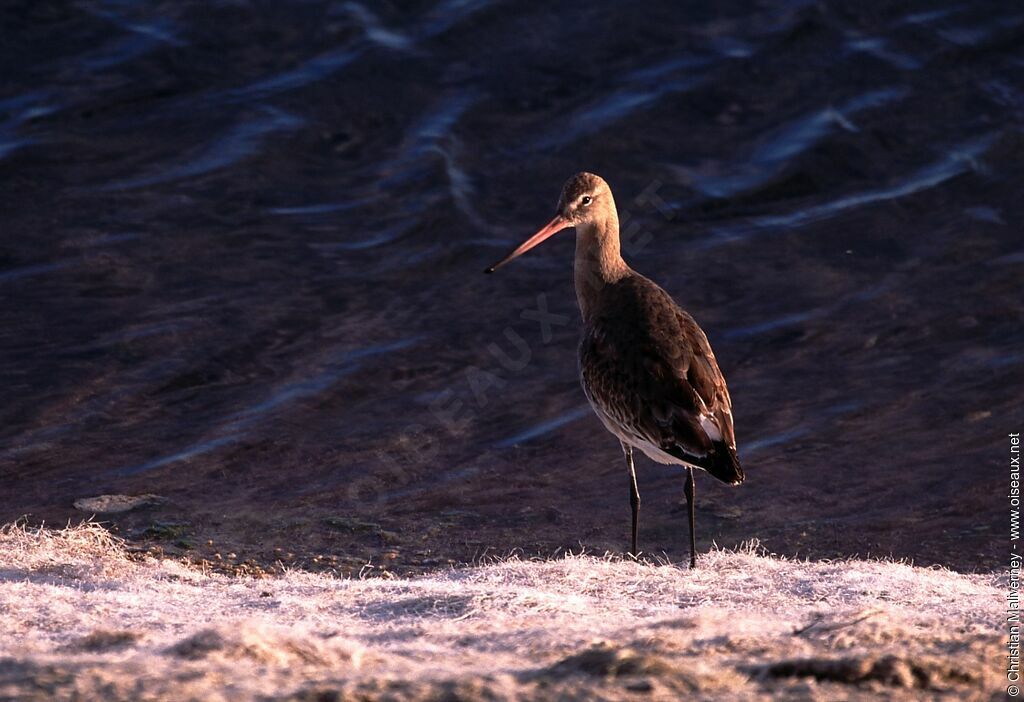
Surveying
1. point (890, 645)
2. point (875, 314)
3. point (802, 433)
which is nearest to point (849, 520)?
point (802, 433)

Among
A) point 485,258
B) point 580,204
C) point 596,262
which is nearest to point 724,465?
point 596,262

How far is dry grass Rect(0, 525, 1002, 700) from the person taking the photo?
14.1 feet

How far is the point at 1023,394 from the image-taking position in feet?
34.5

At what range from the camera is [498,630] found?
212 inches

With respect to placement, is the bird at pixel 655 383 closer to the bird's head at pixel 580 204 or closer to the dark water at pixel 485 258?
the bird's head at pixel 580 204

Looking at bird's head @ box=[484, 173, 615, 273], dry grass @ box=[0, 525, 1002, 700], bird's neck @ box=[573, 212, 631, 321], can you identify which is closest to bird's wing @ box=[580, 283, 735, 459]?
bird's neck @ box=[573, 212, 631, 321]

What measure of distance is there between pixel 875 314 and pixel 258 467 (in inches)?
201

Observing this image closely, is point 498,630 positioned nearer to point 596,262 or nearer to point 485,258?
point 596,262

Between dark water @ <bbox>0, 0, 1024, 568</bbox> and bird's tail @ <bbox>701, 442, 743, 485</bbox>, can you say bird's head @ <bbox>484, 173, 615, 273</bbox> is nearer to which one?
dark water @ <bbox>0, 0, 1024, 568</bbox>

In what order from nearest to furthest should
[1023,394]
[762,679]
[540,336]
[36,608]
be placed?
[762,679] → [36,608] → [1023,394] → [540,336]

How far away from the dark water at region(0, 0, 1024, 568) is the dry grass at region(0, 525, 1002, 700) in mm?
1603

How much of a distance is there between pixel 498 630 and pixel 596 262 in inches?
159

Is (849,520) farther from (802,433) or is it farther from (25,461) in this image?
Answer: (25,461)

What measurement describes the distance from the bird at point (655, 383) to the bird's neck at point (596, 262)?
20mm
